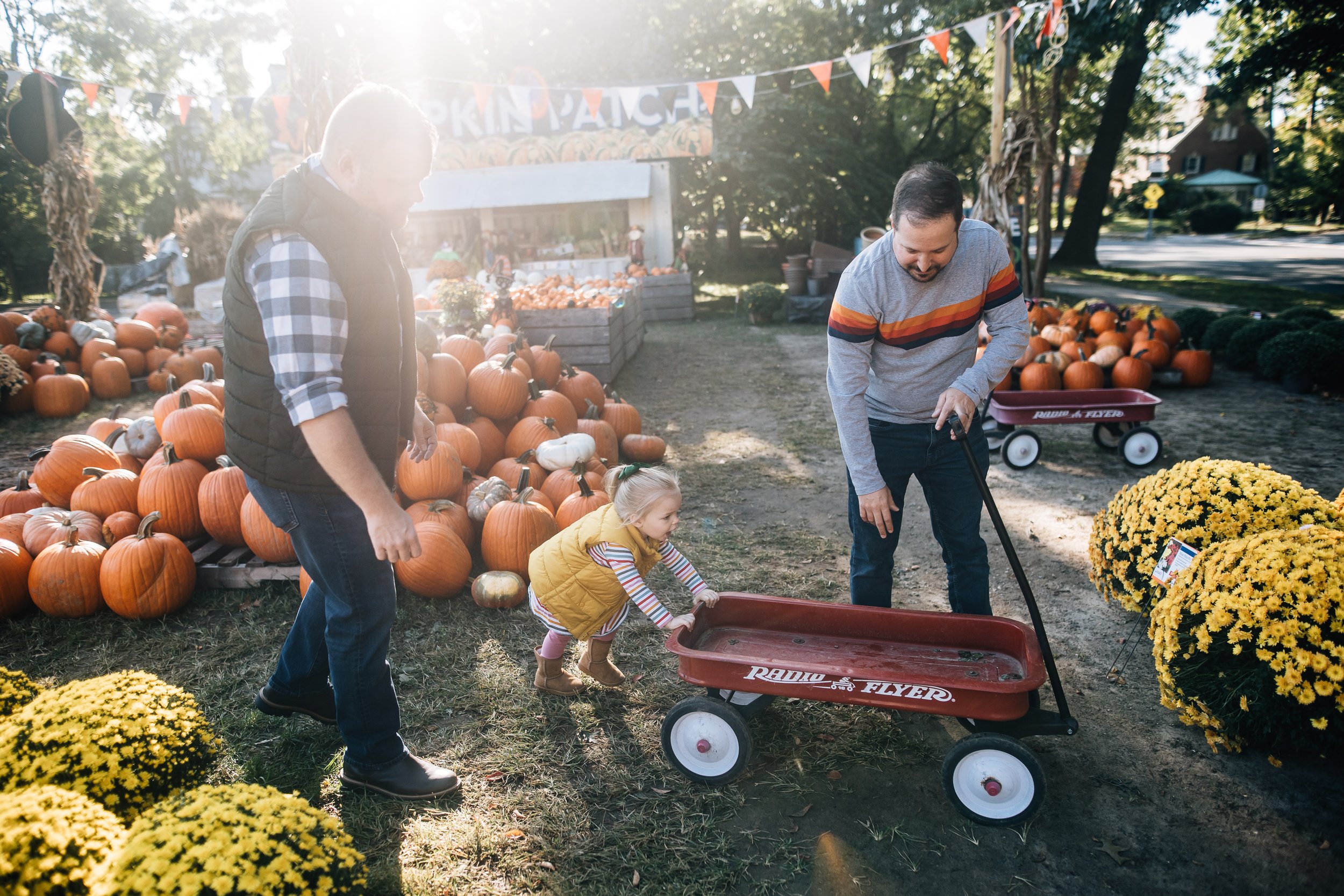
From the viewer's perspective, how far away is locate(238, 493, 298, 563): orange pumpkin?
3.76 meters

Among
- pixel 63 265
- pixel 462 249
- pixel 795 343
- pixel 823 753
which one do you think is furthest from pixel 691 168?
pixel 823 753

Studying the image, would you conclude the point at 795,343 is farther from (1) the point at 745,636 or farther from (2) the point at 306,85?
(1) the point at 745,636

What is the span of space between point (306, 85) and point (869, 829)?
6.22 m

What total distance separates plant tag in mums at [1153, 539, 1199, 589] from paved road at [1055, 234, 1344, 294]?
1485cm

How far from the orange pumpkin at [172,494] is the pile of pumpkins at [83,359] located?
342 cm

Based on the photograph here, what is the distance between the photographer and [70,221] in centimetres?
1051

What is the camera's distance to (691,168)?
2188 cm

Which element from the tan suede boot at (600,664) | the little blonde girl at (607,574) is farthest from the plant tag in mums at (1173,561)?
the tan suede boot at (600,664)

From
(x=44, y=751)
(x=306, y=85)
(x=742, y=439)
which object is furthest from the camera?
(x=742, y=439)

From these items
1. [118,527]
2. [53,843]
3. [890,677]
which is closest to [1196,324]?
[890,677]

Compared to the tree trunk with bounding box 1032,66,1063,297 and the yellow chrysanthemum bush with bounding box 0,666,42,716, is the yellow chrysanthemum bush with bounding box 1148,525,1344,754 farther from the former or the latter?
the tree trunk with bounding box 1032,66,1063,297

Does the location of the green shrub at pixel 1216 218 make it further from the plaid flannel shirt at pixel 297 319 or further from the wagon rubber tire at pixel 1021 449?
the plaid flannel shirt at pixel 297 319

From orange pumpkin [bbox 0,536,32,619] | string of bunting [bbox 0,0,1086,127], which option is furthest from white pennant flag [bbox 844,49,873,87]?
orange pumpkin [bbox 0,536,32,619]

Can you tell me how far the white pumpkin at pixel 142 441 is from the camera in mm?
4586
